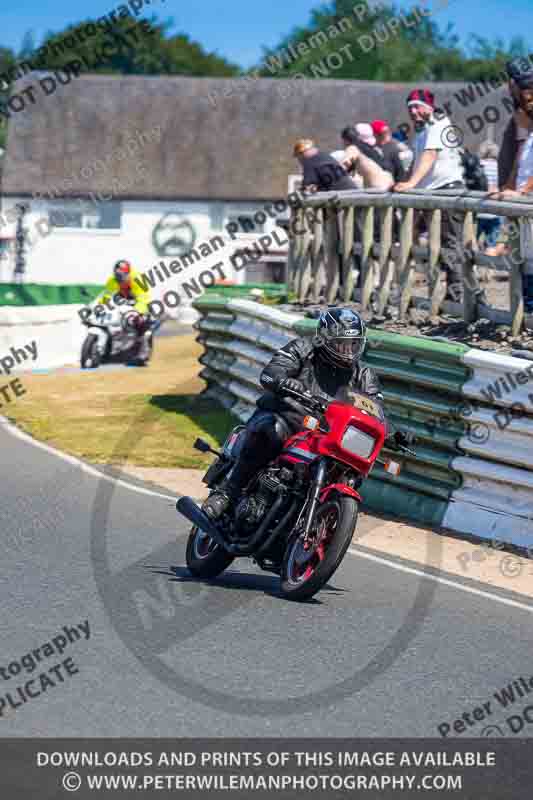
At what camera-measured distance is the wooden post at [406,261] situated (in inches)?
516

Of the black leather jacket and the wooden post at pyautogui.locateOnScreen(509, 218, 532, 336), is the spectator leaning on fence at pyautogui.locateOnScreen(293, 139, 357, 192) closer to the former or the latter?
the wooden post at pyautogui.locateOnScreen(509, 218, 532, 336)

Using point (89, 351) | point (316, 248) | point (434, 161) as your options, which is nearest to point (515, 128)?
point (434, 161)

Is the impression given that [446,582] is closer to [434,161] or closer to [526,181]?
[526,181]

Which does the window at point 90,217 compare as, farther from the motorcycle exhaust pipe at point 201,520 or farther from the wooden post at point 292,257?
the motorcycle exhaust pipe at point 201,520

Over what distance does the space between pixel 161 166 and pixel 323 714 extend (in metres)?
50.7

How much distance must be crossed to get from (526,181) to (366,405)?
4.51 meters

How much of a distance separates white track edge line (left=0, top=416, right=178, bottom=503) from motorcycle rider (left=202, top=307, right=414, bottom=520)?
10.7 feet

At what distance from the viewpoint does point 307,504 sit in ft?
25.4

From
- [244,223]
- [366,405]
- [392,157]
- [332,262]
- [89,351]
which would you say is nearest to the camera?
[366,405]

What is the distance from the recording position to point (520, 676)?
6684 millimetres

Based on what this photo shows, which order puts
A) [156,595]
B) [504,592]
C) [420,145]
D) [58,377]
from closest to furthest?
[156,595] < [504,592] < [420,145] < [58,377]

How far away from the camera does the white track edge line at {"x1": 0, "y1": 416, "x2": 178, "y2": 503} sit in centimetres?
1198
